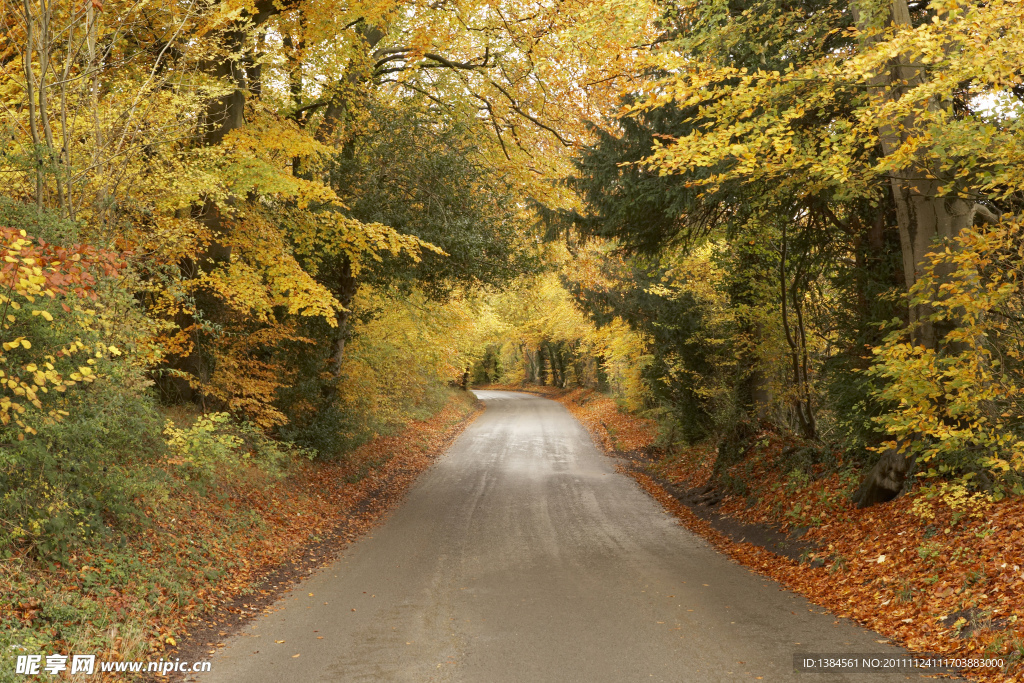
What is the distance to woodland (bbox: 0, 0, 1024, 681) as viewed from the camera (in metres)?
6.21

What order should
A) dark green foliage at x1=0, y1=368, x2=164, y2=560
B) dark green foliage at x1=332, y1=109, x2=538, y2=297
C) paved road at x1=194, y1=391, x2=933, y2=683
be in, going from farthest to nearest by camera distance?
dark green foliage at x1=332, y1=109, x2=538, y2=297, dark green foliage at x1=0, y1=368, x2=164, y2=560, paved road at x1=194, y1=391, x2=933, y2=683

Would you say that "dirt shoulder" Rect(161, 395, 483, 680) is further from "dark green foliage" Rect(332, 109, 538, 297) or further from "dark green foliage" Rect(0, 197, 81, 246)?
"dark green foliage" Rect(332, 109, 538, 297)

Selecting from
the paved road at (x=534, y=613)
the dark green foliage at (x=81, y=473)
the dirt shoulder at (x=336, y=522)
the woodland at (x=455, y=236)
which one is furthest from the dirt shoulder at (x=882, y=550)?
the dark green foliage at (x=81, y=473)

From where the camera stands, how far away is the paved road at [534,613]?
5.63 m

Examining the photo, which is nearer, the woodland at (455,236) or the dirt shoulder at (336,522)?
the woodland at (455,236)

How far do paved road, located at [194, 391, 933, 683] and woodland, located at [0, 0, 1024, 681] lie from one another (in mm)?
1285

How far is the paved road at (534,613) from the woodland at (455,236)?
4.22ft

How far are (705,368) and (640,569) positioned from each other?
9.41 metres

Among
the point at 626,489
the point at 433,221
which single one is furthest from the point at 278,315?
the point at 626,489

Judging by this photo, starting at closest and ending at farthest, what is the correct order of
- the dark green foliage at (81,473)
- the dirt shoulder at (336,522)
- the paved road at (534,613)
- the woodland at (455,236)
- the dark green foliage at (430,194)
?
the paved road at (534,613), the dark green foliage at (81,473), the woodland at (455,236), the dirt shoulder at (336,522), the dark green foliage at (430,194)

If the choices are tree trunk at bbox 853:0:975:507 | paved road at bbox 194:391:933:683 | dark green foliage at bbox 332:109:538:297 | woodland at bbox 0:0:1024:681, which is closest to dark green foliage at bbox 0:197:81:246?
woodland at bbox 0:0:1024:681

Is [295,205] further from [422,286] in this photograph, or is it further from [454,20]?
[454,20]

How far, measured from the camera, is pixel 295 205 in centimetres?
1284

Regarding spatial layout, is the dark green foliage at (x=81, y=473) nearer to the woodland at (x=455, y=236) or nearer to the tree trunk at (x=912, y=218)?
the woodland at (x=455, y=236)
